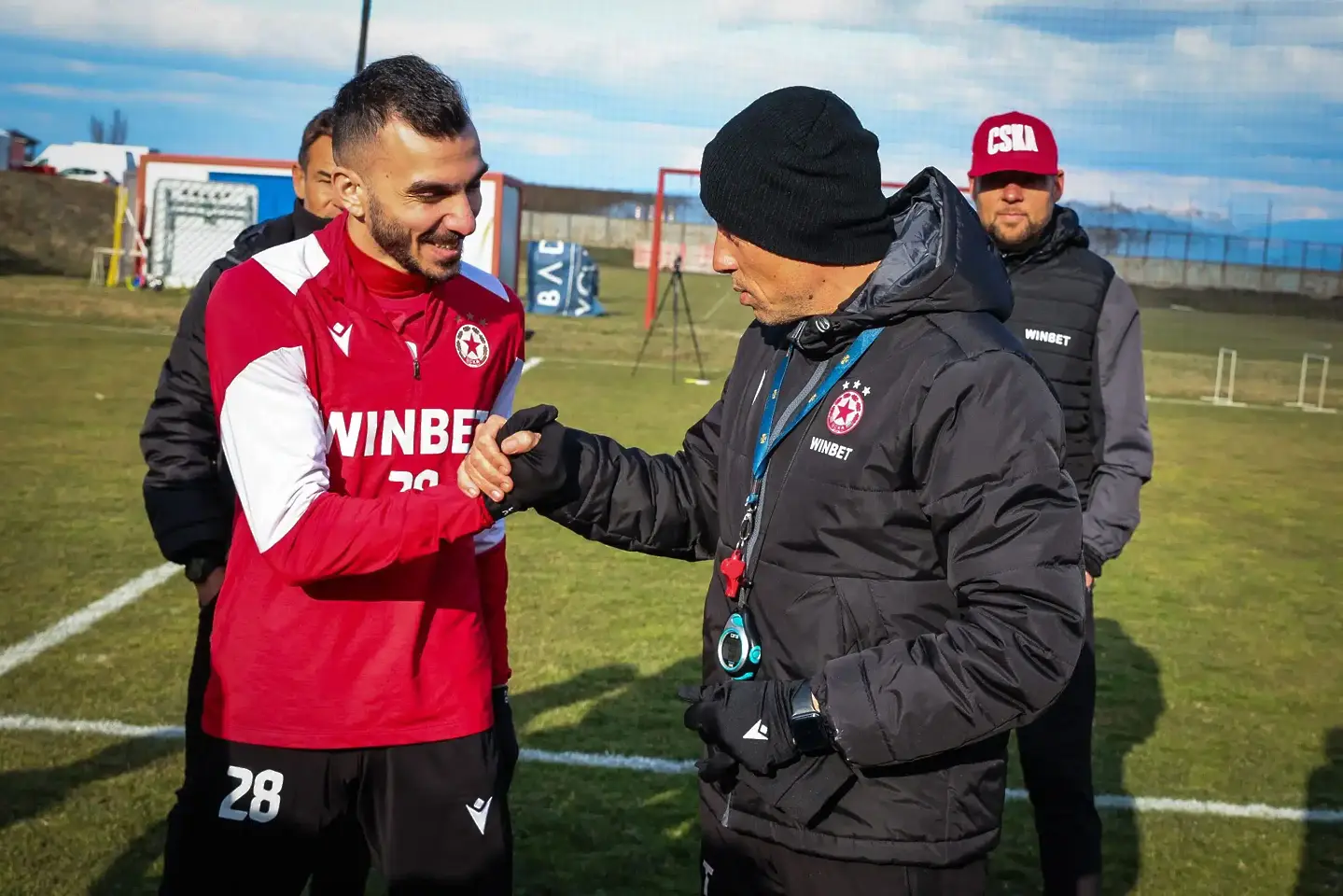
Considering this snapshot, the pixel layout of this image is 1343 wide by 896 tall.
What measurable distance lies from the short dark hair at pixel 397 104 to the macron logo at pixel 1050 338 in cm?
216

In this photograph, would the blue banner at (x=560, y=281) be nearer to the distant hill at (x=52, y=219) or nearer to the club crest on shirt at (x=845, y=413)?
the distant hill at (x=52, y=219)

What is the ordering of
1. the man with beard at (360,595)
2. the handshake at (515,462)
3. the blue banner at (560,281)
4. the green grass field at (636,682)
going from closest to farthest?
the handshake at (515,462), the man with beard at (360,595), the green grass field at (636,682), the blue banner at (560,281)

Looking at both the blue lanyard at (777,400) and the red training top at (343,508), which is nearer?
the blue lanyard at (777,400)

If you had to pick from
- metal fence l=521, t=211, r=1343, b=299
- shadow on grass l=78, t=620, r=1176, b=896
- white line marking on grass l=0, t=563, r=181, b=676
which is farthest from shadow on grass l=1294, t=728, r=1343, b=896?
metal fence l=521, t=211, r=1343, b=299

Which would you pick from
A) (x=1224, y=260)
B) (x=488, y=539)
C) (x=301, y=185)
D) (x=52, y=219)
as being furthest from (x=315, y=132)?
(x=1224, y=260)

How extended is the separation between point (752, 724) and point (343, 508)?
882mm

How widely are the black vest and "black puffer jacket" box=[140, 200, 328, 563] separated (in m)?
2.37

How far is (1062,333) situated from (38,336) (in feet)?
60.8

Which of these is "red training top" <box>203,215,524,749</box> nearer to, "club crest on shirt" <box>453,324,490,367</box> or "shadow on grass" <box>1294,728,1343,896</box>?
"club crest on shirt" <box>453,324,490,367</box>

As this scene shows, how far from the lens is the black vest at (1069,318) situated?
170 inches

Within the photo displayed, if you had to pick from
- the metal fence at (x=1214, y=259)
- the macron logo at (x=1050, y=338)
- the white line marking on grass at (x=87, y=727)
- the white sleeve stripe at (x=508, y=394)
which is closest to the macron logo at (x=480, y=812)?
the white sleeve stripe at (x=508, y=394)

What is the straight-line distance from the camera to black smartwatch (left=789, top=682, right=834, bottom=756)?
2277 millimetres

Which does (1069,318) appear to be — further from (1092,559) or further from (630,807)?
(630,807)

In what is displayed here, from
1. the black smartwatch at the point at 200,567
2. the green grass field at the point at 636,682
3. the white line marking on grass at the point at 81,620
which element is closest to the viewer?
the black smartwatch at the point at 200,567
